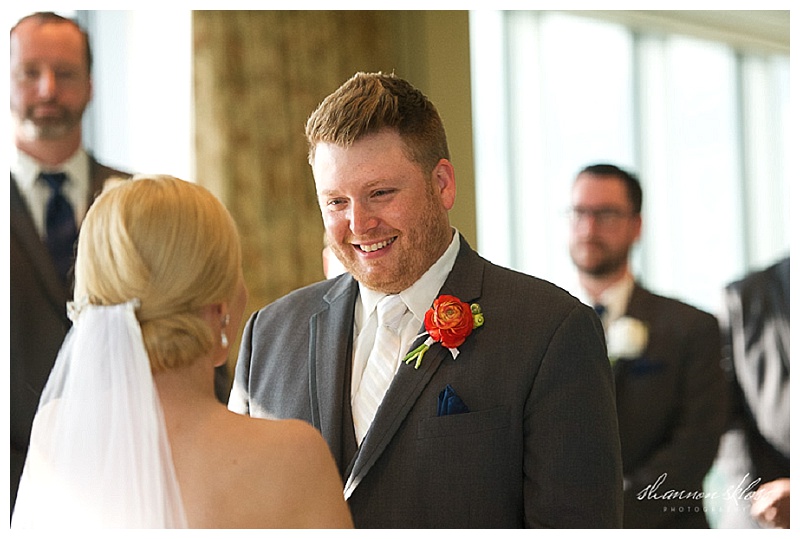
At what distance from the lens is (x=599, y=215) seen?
3053mm

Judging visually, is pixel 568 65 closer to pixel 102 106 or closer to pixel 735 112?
pixel 735 112

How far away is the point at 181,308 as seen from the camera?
5.72 feet

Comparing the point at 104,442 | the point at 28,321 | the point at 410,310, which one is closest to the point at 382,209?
the point at 410,310

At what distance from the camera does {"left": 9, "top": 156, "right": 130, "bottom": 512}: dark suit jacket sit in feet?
8.46

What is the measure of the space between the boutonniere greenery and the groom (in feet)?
2.69

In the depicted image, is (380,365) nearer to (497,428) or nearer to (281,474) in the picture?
(497,428)

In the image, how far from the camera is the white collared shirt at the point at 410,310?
2217 mm

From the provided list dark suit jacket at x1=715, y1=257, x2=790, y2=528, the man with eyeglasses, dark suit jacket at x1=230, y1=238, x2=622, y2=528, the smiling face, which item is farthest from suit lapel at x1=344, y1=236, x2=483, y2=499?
dark suit jacket at x1=715, y1=257, x2=790, y2=528

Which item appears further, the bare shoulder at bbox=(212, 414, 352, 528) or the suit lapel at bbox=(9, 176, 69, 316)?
the suit lapel at bbox=(9, 176, 69, 316)

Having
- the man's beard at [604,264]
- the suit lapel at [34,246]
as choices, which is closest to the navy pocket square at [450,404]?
the man's beard at [604,264]

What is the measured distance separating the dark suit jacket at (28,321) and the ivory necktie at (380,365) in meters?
0.98

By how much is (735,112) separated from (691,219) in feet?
1.20

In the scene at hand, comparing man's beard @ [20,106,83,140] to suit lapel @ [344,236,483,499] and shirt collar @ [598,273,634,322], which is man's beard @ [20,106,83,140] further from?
shirt collar @ [598,273,634,322]
